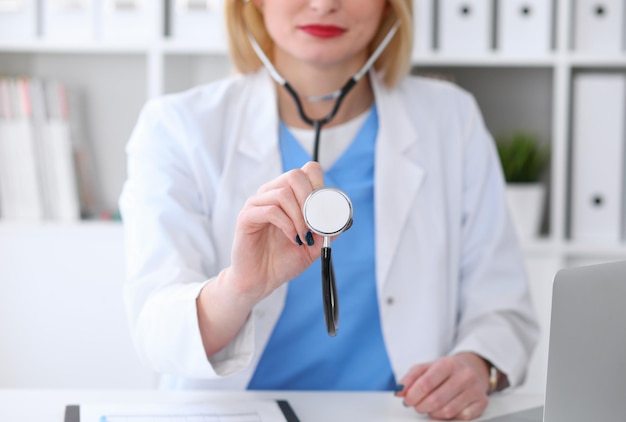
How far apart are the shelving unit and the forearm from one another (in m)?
1.10

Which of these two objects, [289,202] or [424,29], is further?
[424,29]

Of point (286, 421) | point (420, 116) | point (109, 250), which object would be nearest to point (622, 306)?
point (286, 421)

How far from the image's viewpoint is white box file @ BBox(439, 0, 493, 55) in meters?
2.02

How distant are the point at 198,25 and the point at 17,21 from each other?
442mm

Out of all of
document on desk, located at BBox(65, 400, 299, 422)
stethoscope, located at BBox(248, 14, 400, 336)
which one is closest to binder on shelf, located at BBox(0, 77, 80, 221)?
document on desk, located at BBox(65, 400, 299, 422)

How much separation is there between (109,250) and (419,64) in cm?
88

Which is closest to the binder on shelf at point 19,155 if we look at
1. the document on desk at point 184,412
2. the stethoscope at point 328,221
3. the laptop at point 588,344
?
the document on desk at point 184,412

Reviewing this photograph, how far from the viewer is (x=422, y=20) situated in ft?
6.73

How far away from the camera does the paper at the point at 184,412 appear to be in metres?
0.91

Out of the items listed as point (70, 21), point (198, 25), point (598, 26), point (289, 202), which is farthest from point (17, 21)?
point (289, 202)

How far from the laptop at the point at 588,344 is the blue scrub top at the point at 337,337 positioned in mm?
556

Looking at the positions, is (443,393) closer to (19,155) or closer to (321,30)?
(321,30)

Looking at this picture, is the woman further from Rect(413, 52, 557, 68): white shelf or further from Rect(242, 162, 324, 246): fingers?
Rect(413, 52, 557, 68): white shelf

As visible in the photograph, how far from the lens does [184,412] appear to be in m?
0.95
